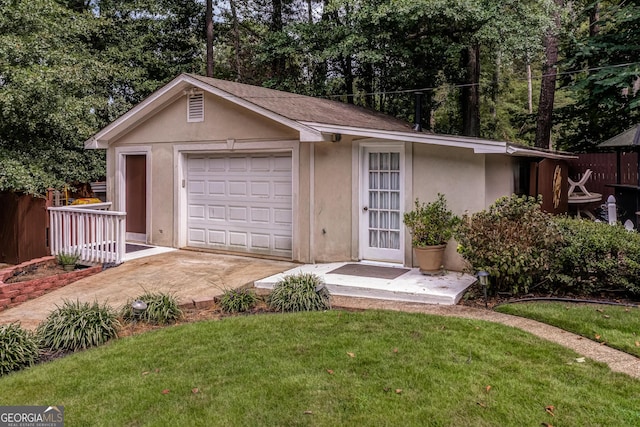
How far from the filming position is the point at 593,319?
533cm

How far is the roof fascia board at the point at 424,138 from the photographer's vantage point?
22.8 feet

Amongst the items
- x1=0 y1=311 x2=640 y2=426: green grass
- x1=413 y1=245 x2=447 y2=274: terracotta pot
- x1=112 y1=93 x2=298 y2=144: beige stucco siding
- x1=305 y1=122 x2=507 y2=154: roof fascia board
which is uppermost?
x1=112 y1=93 x2=298 y2=144: beige stucco siding

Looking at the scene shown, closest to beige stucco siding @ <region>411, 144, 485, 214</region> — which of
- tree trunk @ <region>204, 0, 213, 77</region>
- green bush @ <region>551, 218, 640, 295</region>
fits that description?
green bush @ <region>551, 218, 640, 295</region>

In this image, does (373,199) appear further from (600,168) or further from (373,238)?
(600,168)

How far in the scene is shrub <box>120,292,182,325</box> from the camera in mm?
5699

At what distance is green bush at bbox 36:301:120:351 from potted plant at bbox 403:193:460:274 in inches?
175

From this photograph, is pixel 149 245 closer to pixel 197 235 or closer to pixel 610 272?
pixel 197 235

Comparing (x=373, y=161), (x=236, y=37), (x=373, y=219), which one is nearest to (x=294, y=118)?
(x=373, y=161)

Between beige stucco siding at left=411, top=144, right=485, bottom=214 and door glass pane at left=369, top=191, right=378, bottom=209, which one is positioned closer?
beige stucco siding at left=411, top=144, right=485, bottom=214

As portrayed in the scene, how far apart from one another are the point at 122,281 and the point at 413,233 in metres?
4.79

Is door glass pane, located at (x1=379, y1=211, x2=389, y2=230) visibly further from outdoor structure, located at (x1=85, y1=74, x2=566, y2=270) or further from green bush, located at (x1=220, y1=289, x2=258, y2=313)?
green bush, located at (x1=220, y1=289, x2=258, y2=313)

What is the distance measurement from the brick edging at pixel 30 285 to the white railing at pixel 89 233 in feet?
1.32

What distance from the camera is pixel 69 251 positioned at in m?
9.29

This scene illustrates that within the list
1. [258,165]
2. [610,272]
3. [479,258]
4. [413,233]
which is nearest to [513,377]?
[479,258]
